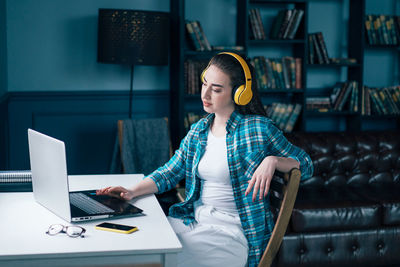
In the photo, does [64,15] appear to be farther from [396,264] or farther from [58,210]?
[396,264]

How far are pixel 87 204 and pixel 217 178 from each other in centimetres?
49

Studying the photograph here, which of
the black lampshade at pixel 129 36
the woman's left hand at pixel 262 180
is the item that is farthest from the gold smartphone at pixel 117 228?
the black lampshade at pixel 129 36

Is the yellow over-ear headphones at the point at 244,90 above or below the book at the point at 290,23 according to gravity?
below

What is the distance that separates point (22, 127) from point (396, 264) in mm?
2942

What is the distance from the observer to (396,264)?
3111 millimetres

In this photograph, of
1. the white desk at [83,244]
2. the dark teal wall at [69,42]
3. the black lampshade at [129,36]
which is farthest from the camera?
the dark teal wall at [69,42]

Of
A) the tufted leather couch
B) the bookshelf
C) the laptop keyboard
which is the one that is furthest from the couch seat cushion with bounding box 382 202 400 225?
the laptop keyboard

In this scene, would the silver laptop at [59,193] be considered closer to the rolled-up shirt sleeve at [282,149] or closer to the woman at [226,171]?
the woman at [226,171]

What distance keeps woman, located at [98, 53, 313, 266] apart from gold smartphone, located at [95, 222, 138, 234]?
29 cm

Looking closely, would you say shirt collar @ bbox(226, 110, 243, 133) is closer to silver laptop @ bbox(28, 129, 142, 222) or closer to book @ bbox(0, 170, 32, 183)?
silver laptop @ bbox(28, 129, 142, 222)

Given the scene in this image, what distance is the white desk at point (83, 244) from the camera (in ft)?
4.25

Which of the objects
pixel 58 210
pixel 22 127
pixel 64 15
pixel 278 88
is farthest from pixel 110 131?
pixel 58 210

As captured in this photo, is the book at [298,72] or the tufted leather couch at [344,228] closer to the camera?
the tufted leather couch at [344,228]

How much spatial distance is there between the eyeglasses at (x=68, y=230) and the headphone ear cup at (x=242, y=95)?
778 millimetres
